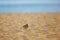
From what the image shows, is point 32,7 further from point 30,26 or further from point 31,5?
point 30,26

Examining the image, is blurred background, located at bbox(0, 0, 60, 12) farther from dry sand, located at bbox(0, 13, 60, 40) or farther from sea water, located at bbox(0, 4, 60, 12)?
dry sand, located at bbox(0, 13, 60, 40)

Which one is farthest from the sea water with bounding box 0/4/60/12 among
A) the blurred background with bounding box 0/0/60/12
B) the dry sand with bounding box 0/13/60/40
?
the dry sand with bounding box 0/13/60/40

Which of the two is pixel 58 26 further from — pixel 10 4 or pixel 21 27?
pixel 10 4

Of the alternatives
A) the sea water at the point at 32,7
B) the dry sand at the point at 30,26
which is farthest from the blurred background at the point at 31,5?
the dry sand at the point at 30,26

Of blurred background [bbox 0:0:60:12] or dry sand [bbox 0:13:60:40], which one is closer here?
dry sand [bbox 0:13:60:40]

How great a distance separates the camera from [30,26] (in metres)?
1.01

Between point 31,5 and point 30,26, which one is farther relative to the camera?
point 31,5

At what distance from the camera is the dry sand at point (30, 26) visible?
0.88 m

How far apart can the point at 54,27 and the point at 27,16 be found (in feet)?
1.00

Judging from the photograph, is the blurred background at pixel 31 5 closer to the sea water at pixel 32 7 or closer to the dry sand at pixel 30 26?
the sea water at pixel 32 7

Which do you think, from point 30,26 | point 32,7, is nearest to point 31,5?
point 32,7

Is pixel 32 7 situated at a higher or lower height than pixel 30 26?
higher

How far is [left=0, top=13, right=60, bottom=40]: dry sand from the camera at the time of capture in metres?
0.88

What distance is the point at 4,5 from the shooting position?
1.57m
